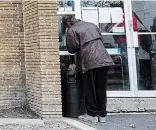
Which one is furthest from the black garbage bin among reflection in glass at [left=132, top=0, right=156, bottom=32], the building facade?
reflection in glass at [left=132, top=0, right=156, bottom=32]

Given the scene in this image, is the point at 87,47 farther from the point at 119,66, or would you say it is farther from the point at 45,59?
the point at 119,66

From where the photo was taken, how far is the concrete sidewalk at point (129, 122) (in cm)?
676

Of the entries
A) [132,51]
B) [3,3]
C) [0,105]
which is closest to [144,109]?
[132,51]

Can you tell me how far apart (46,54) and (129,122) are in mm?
2056

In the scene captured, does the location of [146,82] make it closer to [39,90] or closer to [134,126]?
[134,126]

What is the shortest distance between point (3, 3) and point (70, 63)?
1.92m

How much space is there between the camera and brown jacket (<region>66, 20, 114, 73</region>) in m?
6.98

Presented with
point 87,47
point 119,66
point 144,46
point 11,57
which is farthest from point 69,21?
point 144,46

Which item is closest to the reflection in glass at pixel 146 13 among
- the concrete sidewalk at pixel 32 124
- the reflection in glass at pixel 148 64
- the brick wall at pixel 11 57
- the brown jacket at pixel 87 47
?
the reflection in glass at pixel 148 64

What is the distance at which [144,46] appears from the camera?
8430mm

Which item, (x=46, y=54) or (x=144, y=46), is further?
(x=144, y=46)

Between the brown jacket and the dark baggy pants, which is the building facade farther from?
the dark baggy pants

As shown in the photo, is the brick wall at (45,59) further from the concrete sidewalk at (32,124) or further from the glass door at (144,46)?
the glass door at (144,46)

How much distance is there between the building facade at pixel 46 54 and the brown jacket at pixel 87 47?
1.52 ft
